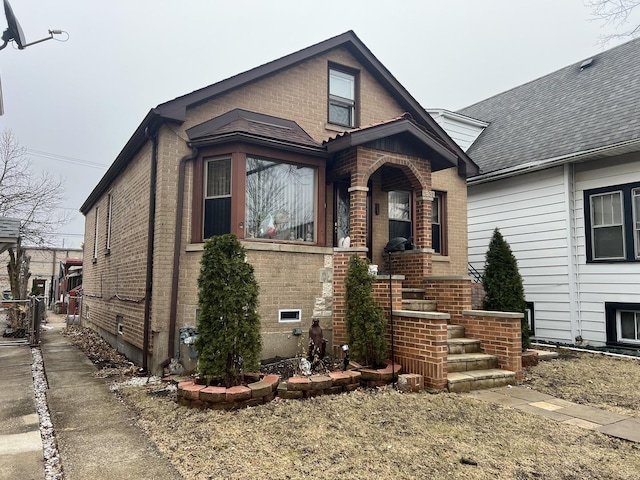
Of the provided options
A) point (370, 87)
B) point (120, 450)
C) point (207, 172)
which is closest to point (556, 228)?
point (370, 87)

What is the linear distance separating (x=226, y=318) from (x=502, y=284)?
5.12m

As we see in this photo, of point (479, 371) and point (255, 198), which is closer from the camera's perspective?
point (479, 371)

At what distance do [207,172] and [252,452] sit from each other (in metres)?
4.55

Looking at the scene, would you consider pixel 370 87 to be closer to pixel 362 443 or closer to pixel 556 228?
pixel 556 228

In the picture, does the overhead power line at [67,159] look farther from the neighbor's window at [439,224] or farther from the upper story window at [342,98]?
the neighbor's window at [439,224]

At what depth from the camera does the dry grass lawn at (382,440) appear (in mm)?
3293

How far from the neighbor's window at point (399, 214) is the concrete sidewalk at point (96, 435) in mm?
5863

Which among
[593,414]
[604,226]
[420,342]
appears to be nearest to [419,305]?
[420,342]

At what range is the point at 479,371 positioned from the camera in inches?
240

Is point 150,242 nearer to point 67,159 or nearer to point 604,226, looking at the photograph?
point 604,226

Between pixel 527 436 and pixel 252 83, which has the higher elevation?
pixel 252 83

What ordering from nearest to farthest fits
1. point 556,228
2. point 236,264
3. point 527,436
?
point 527,436
point 236,264
point 556,228

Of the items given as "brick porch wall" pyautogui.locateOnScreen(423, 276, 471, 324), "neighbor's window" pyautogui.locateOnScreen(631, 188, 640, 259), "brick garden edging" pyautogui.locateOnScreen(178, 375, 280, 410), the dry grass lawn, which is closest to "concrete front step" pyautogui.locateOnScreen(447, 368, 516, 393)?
the dry grass lawn

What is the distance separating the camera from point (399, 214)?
367 inches
